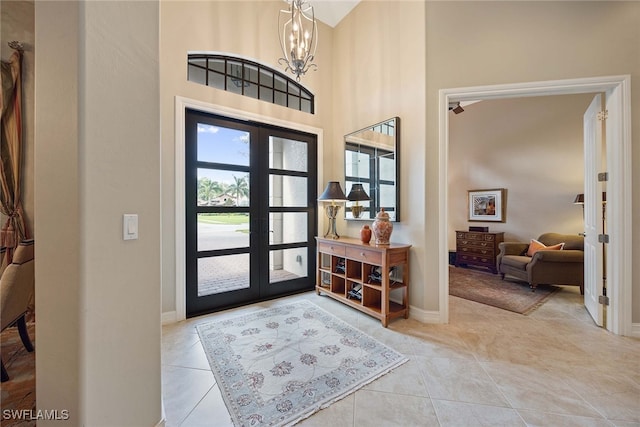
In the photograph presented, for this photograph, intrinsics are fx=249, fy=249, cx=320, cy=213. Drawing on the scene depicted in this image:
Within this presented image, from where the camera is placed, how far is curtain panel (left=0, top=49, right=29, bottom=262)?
8.41ft

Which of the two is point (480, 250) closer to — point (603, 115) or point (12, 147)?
point (603, 115)

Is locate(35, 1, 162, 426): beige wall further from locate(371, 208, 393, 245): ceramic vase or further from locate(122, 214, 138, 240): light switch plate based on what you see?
locate(371, 208, 393, 245): ceramic vase

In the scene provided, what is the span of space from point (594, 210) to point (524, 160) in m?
2.94

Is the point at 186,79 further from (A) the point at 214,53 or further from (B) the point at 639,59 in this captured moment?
(B) the point at 639,59

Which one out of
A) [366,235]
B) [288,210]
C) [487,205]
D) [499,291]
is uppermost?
[487,205]

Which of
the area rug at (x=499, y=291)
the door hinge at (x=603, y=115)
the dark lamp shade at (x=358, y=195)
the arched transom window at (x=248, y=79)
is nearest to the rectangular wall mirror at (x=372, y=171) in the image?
the dark lamp shade at (x=358, y=195)

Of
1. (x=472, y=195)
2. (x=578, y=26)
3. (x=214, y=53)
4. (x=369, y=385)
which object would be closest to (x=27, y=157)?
(x=214, y=53)

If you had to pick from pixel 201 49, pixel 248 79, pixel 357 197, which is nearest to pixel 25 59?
pixel 201 49

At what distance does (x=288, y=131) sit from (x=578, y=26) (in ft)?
10.7

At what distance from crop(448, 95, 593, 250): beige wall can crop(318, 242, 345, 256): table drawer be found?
4.17 meters

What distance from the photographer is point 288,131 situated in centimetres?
364

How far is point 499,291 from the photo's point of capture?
12.6ft

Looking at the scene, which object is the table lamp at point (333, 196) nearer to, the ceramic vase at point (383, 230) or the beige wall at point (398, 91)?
the beige wall at point (398, 91)

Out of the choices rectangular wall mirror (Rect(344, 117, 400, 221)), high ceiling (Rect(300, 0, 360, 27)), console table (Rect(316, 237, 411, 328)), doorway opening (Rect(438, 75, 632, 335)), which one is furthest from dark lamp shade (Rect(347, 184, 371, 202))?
high ceiling (Rect(300, 0, 360, 27))
